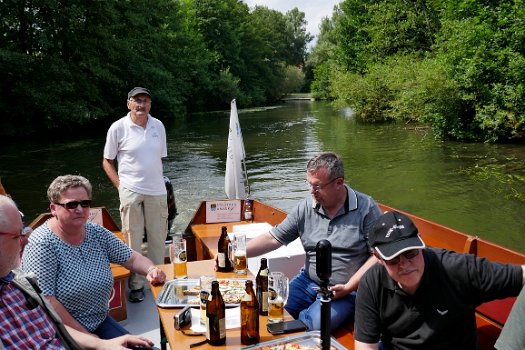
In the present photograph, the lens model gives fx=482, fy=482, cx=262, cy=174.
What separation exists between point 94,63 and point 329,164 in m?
23.4

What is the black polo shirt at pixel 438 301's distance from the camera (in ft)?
6.78

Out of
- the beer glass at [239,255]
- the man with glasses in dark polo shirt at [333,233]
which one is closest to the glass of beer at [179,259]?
the beer glass at [239,255]

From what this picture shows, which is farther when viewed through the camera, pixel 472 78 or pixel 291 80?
pixel 291 80

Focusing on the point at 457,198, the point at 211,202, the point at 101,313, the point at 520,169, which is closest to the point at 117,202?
the point at 211,202

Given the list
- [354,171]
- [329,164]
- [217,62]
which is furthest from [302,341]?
[217,62]

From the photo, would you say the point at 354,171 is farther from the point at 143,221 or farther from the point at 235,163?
the point at 143,221

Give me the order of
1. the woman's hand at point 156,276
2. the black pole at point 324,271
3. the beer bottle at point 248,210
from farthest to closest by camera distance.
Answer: the beer bottle at point 248,210 → the woman's hand at point 156,276 → the black pole at point 324,271

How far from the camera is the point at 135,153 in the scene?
14.4 ft

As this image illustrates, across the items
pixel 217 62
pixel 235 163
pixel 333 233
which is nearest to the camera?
pixel 333 233

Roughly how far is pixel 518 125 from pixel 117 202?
38.2 ft

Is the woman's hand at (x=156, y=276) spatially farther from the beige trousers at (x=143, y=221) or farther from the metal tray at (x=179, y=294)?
the beige trousers at (x=143, y=221)

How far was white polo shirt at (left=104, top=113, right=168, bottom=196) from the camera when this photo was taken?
14.4 ft

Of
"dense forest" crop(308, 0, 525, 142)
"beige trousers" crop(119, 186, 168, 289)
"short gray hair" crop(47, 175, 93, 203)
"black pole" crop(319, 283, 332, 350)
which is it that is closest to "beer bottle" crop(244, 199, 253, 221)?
"beige trousers" crop(119, 186, 168, 289)

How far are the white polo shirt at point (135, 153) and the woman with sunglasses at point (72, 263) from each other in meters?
1.68
